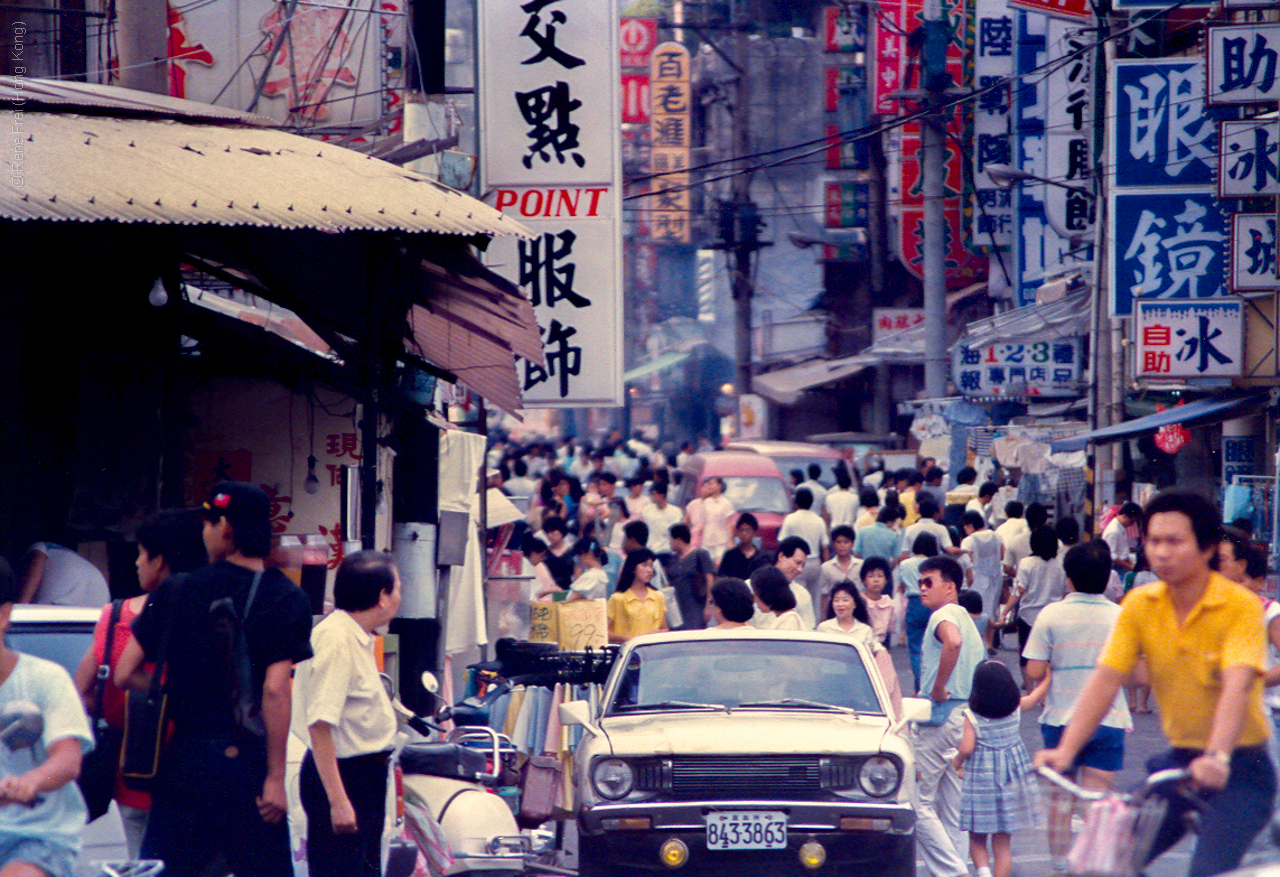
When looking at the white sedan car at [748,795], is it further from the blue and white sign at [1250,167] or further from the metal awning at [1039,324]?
the metal awning at [1039,324]

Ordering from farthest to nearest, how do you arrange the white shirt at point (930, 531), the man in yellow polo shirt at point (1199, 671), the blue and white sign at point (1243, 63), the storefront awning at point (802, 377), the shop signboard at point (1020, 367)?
the storefront awning at point (802, 377)
the shop signboard at point (1020, 367)
the blue and white sign at point (1243, 63)
the white shirt at point (930, 531)
the man in yellow polo shirt at point (1199, 671)

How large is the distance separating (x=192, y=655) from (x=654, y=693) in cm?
325

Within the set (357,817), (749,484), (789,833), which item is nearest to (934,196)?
(749,484)

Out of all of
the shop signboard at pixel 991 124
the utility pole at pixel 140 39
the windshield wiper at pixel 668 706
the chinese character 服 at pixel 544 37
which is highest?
the shop signboard at pixel 991 124

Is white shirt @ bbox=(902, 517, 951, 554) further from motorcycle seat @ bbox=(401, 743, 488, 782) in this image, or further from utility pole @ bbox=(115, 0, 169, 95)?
motorcycle seat @ bbox=(401, 743, 488, 782)

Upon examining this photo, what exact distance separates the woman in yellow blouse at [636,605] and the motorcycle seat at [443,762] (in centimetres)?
369

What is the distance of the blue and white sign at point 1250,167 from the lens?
51.2 ft

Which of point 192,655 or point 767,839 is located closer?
point 192,655

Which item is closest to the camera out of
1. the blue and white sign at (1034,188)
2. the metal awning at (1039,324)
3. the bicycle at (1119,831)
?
the bicycle at (1119,831)

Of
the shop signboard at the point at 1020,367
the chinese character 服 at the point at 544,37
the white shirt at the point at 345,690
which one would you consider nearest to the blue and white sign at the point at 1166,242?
the shop signboard at the point at 1020,367

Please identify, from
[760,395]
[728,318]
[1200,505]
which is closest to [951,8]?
[760,395]

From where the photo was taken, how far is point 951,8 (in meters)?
27.2

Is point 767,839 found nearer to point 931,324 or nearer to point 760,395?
point 931,324

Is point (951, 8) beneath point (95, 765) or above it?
above
